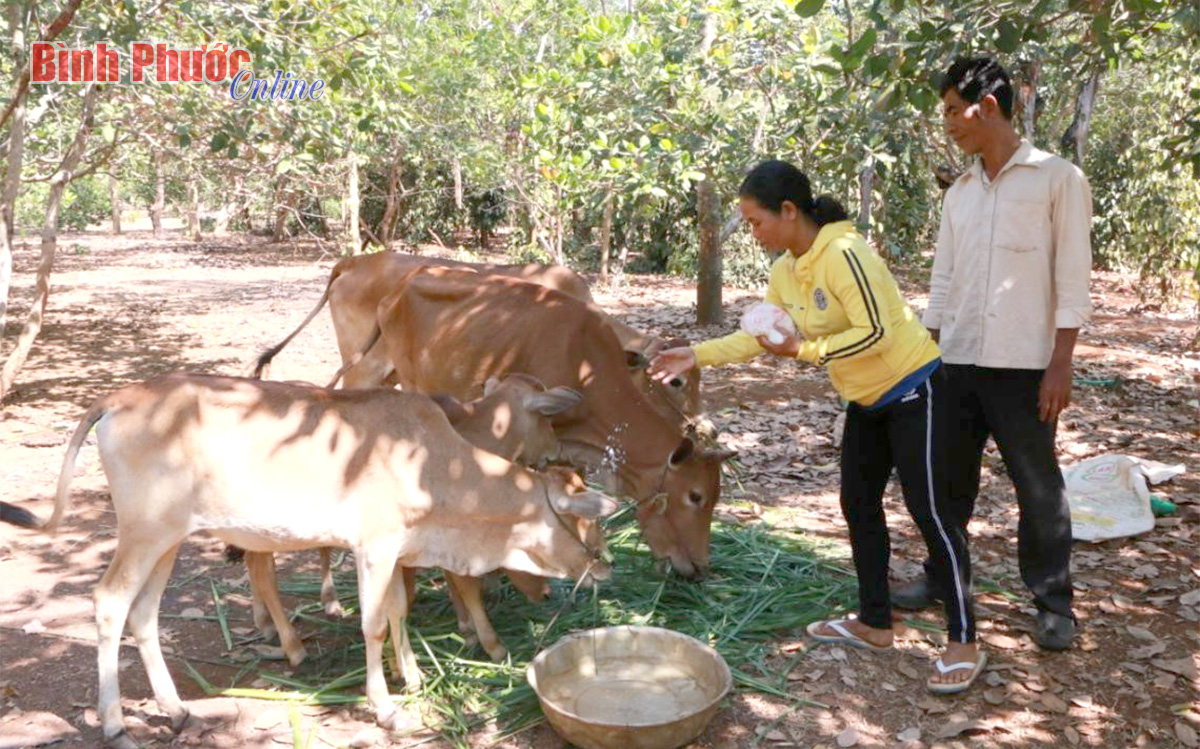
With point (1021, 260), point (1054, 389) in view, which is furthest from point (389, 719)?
point (1021, 260)

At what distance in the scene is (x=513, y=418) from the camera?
4.50 meters

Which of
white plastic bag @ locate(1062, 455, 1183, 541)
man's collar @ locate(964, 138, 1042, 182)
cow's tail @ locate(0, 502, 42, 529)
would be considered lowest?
white plastic bag @ locate(1062, 455, 1183, 541)

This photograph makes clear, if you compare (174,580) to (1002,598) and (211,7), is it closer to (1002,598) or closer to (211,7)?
(1002,598)

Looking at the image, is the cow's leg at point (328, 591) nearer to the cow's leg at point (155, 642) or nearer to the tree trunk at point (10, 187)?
the cow's leg at point (155, 642)

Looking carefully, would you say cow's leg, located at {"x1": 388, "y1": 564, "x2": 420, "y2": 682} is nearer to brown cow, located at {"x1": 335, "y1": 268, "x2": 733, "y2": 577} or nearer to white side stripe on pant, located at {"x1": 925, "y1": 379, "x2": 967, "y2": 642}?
brown cow, located at {"x1": 335, "y1": 268, "x2": 733, "y2": 577}

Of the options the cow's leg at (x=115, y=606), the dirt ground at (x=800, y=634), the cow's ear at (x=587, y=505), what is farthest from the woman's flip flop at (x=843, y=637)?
the cow's leg at (x=115, y=606)

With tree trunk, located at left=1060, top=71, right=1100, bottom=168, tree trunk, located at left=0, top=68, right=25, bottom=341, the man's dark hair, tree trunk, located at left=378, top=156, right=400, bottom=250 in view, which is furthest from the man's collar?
tree trunk, located at left=378, top=156, right=400, bottom=250

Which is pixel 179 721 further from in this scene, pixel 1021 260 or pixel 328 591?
pixel 1021 260

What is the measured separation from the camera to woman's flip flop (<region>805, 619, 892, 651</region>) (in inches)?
167

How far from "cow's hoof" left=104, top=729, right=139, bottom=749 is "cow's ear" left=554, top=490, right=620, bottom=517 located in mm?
1681

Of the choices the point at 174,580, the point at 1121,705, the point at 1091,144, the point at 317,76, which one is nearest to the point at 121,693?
the point at 174,580

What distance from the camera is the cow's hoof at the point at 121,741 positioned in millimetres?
3664

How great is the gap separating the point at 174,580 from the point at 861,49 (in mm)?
4038

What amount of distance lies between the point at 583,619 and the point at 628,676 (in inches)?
21.7
